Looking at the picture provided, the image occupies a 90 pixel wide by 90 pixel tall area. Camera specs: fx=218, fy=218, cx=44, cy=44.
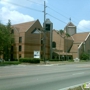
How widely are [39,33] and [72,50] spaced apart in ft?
83.0

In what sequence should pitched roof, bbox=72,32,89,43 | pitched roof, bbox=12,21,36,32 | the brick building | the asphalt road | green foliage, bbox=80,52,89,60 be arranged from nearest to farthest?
1. the asphalt road
2. the brick building
3. pitched roof, bbox=12,21,36,32
4. green foliage, bbox=80,52,89,60
5. pitched roof, bbox=72,32,89,43

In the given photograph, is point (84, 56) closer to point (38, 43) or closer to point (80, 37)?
point (80, 37)

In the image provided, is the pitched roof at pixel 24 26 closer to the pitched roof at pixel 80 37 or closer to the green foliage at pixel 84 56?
the green foliage at pixel 84 56

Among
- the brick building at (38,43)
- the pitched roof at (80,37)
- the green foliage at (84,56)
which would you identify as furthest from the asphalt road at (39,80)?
the pitched roof at (80,37)

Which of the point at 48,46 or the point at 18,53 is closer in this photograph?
the point at 18,53

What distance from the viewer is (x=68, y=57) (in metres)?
90.2

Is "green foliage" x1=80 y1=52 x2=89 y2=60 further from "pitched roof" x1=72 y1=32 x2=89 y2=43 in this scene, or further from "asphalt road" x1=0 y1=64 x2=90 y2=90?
"asphalt road" x1=0 y1=64 x2=90 y2=90

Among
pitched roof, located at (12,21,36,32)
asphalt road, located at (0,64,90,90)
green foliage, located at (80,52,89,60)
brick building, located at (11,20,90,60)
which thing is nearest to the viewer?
asphalt road, located at (0,64,90,90)

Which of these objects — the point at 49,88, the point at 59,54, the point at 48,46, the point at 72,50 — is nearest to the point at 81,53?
the point at 72,50

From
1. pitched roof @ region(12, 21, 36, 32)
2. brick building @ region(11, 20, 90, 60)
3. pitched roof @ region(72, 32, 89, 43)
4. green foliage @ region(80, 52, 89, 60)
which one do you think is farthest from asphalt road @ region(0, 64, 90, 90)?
pitched roof @ region(72, 32, 89, 43)

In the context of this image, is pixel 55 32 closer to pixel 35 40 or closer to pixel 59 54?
pixel 59 54

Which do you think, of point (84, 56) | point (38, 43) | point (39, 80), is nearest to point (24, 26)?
point (38, 43)

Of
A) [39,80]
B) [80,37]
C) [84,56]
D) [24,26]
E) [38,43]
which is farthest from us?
[80,37]

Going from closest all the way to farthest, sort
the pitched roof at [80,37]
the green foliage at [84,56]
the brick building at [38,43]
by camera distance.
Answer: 1. the brick building at [38,43]
2. the green foliage at [84,56]
3. the pitched roof at [80,37]
